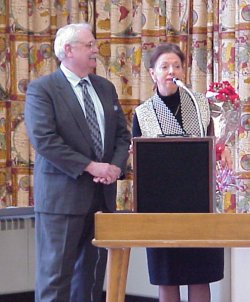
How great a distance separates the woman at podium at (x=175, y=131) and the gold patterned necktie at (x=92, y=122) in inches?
6.3

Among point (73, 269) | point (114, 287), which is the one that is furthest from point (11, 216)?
point (114, 287)

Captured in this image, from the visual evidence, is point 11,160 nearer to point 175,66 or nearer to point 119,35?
point 119,35

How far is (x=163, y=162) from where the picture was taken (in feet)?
Answer: 8.11

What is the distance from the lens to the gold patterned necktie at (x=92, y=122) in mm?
2740

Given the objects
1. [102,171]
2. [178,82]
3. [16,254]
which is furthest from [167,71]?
[16,254]

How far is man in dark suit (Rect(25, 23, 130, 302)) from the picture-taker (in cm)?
265

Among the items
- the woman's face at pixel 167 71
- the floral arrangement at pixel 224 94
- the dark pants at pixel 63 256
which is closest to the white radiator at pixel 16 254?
the dark pants at pixel 63 256

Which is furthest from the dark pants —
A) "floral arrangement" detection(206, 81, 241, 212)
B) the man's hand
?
"floral arrangement" detection(206, 81, 241, 212)

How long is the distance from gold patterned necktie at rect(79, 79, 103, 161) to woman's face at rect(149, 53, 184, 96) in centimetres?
29

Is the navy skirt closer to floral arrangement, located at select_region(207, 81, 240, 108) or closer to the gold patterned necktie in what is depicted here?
the gold patterned necktie

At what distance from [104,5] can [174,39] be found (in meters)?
0.43

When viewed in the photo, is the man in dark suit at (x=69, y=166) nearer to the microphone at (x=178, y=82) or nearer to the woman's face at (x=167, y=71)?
the woman's face at (x=167, y=71)

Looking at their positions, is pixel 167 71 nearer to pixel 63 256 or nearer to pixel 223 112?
pixel 223 112

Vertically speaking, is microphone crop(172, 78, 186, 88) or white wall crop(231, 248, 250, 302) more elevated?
microphone crop(172, 78, 186, 88)
